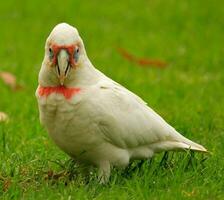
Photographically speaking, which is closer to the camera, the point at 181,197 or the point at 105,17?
the point at 181,197

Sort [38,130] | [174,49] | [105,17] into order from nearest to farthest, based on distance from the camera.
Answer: [38,130] < [174,49] < [105,17]

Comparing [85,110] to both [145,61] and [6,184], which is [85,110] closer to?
[6,184]

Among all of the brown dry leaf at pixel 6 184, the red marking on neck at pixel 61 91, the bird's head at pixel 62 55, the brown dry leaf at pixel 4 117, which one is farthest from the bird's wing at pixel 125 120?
the brown dry leaf at pixel 4 117

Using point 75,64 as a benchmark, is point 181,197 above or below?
below

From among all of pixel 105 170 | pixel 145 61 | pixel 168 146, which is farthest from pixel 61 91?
pixel 145 61

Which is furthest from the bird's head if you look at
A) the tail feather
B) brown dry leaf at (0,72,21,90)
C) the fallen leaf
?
the fallen leaf

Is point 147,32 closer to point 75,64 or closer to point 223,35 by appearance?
point 223,35

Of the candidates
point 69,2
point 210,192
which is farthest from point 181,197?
point 69,2
